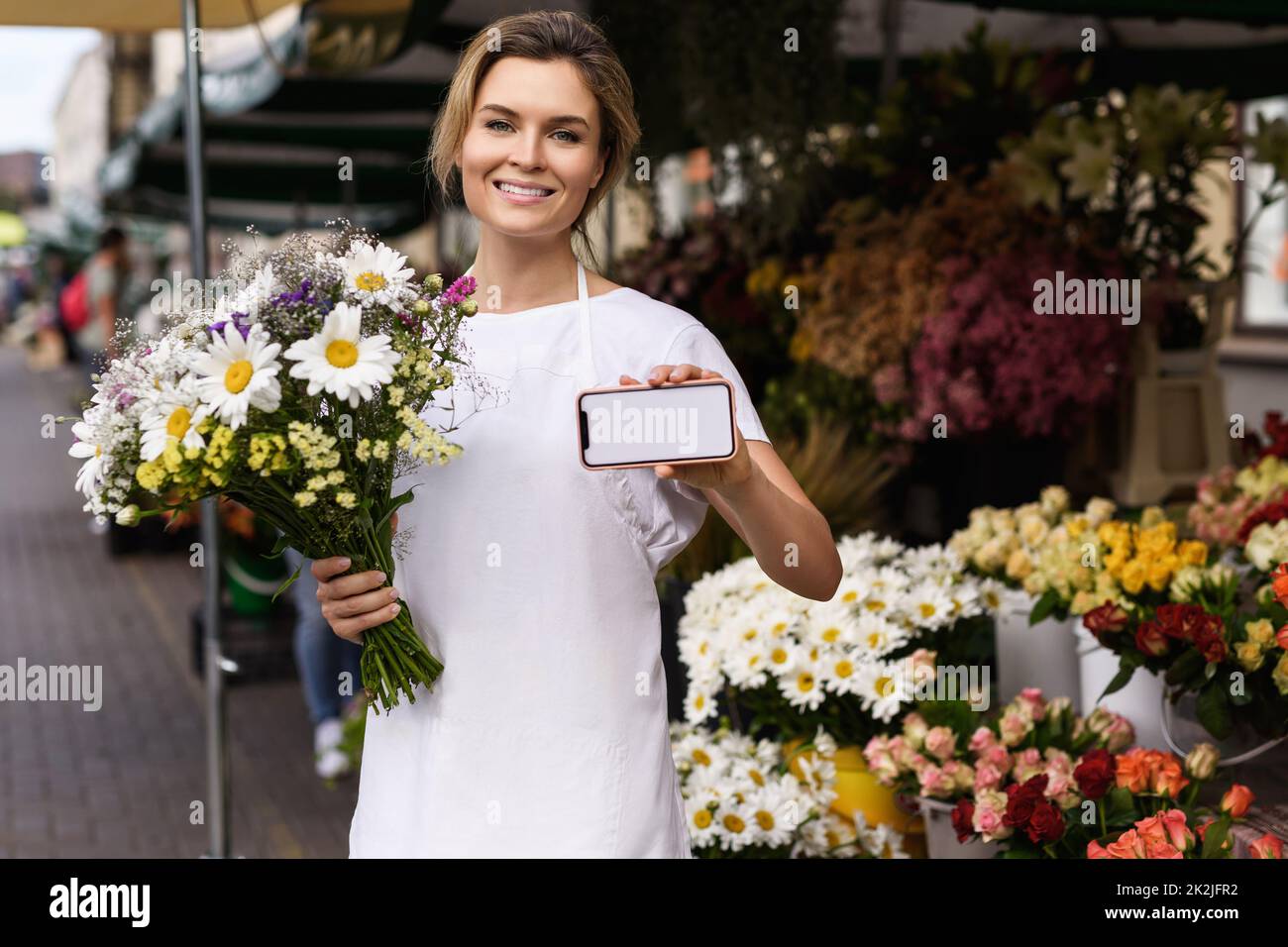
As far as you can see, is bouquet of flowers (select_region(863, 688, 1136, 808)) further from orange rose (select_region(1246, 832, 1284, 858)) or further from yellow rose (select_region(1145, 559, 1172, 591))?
orange rose (select_region(1246, 832, 1284, 858))

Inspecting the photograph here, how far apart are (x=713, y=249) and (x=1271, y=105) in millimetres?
6313

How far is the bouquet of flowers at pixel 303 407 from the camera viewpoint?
71.2 inches

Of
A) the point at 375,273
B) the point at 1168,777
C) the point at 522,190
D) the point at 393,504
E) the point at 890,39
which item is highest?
the point at 890,39

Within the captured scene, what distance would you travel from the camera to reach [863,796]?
351 centimetres

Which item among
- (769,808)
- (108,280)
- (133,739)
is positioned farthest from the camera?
(108,280)

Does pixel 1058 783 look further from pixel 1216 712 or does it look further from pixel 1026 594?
pixel 1026 594

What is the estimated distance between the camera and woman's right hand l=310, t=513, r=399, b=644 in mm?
1961

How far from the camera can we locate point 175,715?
685cm

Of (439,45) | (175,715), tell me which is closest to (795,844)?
(439,45)

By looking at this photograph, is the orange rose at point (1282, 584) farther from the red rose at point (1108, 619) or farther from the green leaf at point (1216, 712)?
the red rose at point (1108, 619)

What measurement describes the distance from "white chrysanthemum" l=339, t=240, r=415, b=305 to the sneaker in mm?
3956

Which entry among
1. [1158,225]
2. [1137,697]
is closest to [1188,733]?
[1137,697]

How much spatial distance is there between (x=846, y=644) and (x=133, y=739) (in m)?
4.00

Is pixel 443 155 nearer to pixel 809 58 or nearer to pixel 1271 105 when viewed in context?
pixel 809 58
